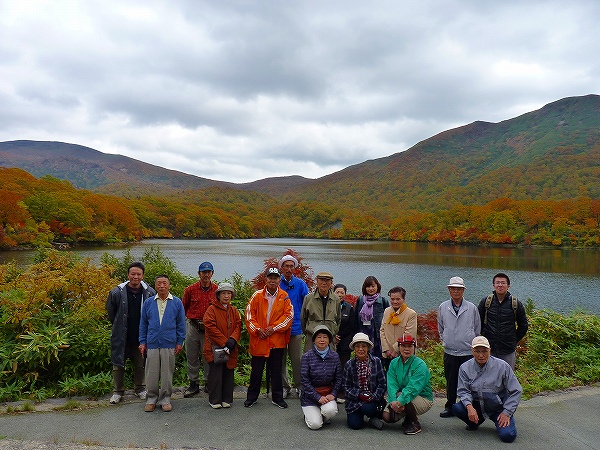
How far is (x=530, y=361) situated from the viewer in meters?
7.52

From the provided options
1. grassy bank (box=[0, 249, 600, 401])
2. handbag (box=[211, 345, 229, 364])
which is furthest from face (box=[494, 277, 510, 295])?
handbag (box=[211, 345, 229, 364])

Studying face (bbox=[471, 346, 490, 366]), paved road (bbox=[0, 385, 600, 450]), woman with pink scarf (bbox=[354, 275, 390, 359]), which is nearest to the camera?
paved road (bbox=[0, 385, 600, 450])

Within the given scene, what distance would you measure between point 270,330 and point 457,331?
2363mm

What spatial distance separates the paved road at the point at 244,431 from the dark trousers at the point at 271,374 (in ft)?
0.51

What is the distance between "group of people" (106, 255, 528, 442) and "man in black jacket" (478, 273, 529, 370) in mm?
13

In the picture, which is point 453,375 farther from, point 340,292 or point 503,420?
point 340,292

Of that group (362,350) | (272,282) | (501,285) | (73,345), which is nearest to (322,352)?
(362,350)

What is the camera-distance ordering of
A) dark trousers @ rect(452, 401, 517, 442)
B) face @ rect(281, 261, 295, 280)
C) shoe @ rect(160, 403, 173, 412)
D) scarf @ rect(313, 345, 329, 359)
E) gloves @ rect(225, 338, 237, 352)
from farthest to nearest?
face @ rect(281, 261, 295, 280)
gloves @ rect(225, 338, 237, 352)
shoe @ rect(160, 403, 173, 412)
scarf @ rect(313, 345, 329, 359)
dark trousers @ rect(452, 401, 517, 442)

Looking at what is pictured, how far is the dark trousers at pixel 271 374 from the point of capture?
500 cm

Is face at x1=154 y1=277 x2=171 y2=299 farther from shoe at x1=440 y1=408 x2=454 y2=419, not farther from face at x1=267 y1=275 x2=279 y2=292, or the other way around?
shoe at x1=440 y1=408 x2=454 y2=419

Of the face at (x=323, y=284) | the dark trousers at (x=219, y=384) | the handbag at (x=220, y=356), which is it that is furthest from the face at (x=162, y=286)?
the face at (x=323, y=284)

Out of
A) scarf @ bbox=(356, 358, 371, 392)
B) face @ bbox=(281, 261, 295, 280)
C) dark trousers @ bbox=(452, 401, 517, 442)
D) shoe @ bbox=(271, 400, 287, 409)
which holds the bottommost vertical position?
shoe @ bbox=(271, 400, 287, 409)

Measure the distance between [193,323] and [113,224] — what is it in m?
78.6

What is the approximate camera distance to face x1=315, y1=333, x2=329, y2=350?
459 cm
